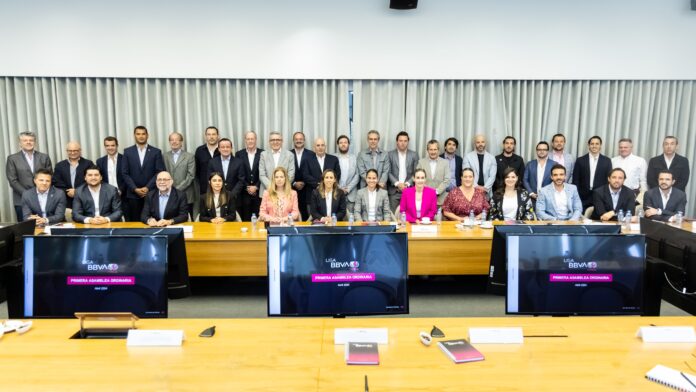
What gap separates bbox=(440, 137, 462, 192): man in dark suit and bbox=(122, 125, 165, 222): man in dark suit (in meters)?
3.89

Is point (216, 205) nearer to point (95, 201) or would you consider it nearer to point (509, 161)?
point (95, 201)

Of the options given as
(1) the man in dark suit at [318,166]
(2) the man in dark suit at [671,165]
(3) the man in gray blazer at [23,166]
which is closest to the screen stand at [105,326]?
(1) the man in dark suit at [318,166]

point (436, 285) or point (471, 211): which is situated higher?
point (471, 211)

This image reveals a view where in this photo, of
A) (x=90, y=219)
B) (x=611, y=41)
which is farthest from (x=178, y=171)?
(x=611, y=41)

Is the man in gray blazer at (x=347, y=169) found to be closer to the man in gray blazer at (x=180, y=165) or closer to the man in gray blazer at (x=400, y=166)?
the man in gray blazer at (x=400, y=166)

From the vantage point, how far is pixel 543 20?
6395 mm

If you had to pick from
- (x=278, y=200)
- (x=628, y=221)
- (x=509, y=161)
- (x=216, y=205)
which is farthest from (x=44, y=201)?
(x=628, y=221)

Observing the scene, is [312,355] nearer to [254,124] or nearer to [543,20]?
[254,124]

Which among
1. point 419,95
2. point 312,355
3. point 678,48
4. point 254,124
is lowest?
point 312,355

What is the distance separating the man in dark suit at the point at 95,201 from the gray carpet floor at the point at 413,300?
112 cm

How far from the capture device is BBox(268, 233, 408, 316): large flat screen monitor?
6.55 ft

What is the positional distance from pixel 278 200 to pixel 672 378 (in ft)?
12.5

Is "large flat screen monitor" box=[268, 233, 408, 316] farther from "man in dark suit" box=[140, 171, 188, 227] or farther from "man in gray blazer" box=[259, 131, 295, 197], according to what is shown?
"man in gray blazer" box=[259, 131, 295, 197]

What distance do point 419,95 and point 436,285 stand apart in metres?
3.08
